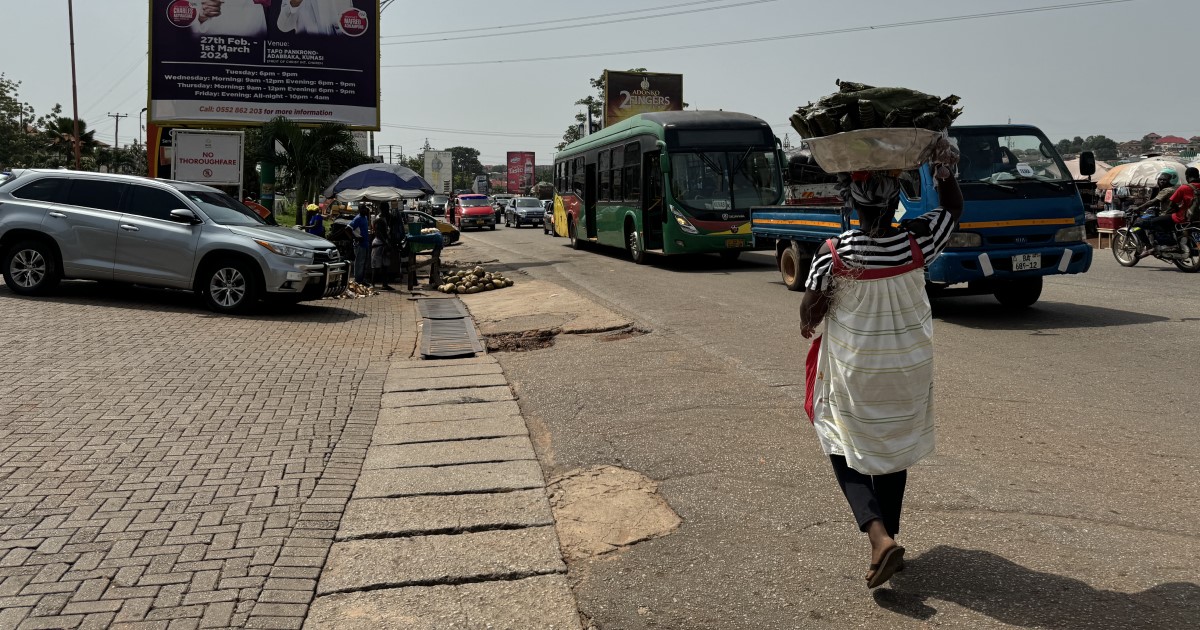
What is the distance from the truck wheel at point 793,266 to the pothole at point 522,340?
15.4 feet

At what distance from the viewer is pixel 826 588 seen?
3.75m

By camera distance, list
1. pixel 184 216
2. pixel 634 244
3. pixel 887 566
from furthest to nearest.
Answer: pixel 634 244, pixel 184 216, pixel 887 566

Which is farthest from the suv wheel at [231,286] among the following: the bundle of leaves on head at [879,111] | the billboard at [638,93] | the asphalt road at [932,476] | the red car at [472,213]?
the billboard at [638,93]

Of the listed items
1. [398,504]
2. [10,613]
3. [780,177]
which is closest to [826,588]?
[398,504]

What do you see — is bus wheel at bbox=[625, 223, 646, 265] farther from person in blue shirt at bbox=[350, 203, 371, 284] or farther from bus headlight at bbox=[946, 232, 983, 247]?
bus headlight at bbox=[946, 232, 983, 247]

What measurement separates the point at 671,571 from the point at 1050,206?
337 inches

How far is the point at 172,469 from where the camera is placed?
5.45 metres

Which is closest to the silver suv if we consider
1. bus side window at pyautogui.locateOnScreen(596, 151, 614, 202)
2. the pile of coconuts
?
the pile of coconuts

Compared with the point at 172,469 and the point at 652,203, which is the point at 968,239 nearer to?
the point at 172,469

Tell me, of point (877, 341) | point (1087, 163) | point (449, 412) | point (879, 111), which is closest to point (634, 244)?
point (1087, 163)

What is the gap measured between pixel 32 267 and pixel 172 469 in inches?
361

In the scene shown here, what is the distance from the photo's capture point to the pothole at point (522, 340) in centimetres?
1016

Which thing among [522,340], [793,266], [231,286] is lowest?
[522,340]

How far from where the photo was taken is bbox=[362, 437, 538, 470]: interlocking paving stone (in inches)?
224
